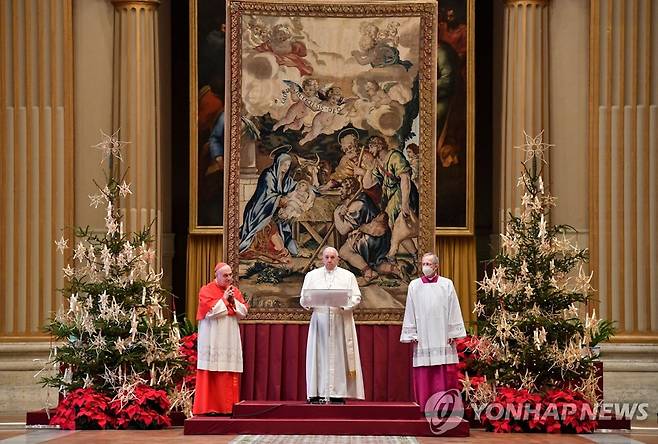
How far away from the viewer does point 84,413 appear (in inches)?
578

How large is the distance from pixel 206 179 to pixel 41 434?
6.24m

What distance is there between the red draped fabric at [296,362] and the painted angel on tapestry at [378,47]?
319cm

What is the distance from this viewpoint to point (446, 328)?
1503 centimetres

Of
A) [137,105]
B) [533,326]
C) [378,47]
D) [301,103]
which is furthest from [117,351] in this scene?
[378,47]

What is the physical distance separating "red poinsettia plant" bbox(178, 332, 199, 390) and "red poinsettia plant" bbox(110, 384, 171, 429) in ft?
1.97

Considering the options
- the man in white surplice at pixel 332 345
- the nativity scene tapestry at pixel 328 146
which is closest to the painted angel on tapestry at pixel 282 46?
the nativity scene tapestry at pixel 328 146

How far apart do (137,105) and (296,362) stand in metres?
4.79

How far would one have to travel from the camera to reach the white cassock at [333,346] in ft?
48.5

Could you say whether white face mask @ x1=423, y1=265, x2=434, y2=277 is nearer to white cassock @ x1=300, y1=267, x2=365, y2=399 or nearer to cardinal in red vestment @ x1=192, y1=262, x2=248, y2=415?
white cassock @ x1=300, y1=267, x2=365, y2=399

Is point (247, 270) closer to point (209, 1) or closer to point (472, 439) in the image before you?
point (472, 439)

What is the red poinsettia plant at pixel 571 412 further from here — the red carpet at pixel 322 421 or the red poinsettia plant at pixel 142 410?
the red poinsettia plant at pixel 142 410

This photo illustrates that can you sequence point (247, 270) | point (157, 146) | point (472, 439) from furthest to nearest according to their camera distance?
point (157, 146) → point (247, 270) → point (472, 439)

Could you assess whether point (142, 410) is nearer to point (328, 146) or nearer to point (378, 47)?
point (328, 146)

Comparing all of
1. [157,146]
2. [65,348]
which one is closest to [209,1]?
[157,146]
